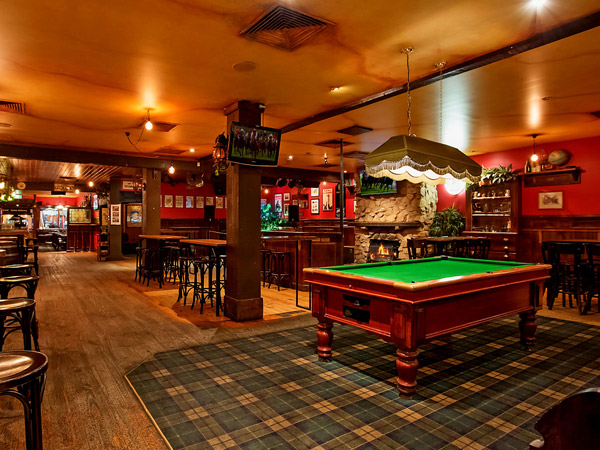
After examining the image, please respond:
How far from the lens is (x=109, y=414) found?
2.65 meters

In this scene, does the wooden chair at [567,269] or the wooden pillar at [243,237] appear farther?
the wooden chair at [567,269]

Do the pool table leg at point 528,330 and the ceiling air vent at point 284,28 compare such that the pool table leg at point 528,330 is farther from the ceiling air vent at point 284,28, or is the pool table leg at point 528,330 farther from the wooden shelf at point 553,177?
the wooden shelf at point 553,177

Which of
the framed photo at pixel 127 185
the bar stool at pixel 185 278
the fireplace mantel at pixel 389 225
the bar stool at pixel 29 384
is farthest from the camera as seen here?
the framed photo at pixel 127 185

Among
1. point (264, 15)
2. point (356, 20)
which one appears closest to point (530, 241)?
point (356, 20)

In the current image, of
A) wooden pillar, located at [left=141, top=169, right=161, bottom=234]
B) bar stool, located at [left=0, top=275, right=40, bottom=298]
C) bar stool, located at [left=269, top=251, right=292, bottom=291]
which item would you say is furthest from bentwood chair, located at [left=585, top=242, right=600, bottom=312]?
wooden pillar, located at [left=141, top=169, right=161, bottom=234]

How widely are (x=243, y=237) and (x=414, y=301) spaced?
2985mm

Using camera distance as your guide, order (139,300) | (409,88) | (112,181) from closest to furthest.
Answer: (409,88)
(139,300)
(112,181)

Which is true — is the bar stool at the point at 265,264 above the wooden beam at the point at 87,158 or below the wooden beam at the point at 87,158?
below

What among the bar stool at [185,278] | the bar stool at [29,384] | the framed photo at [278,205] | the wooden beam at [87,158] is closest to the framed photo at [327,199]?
the framed photo at [278,205]

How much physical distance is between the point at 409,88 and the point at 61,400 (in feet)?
15.3

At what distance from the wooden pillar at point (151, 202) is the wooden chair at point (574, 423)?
10526 mm

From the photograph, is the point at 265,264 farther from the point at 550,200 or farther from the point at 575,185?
the point at 575,185

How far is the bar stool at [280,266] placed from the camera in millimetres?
7633

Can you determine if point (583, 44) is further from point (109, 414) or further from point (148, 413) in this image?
point (109, 414)
